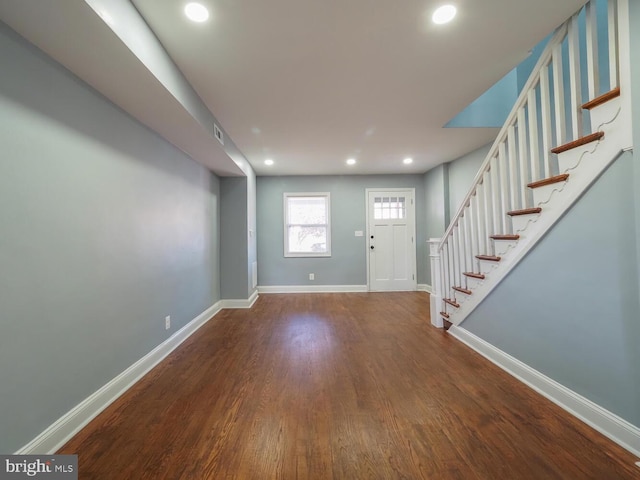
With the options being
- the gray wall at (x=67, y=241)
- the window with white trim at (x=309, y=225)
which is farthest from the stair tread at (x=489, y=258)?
the window with white trim at (x=309, y=225)

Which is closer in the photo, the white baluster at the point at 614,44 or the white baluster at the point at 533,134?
the white baluster at the point at 614,44

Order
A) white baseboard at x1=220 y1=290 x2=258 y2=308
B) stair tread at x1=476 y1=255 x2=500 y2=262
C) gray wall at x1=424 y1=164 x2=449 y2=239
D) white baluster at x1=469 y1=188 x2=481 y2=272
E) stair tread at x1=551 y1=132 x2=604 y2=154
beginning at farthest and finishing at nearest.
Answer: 1. gray wall at x1=424 y1=164 x2=449 y2=239
2. white baseboard at x1=220 y1=290 x2=258 y2=308
3. white baluster at x1=469 y1=188 x2=481 y2=272
4. stair tread at x1=476 y1=255 x2=500 y2=262
5. stair tread at x1=551 y1=132 x2=604 y2=154

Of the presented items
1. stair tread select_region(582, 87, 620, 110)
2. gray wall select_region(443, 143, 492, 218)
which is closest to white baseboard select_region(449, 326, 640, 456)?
stair tread select_region(582, 87, 620, 110)

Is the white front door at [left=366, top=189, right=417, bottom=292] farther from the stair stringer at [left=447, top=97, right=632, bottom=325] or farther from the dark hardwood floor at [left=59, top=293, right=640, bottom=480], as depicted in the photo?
the stair stringer at [left=447, top=97, right=632, bottom=325]

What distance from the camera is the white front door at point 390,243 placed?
5.47 m

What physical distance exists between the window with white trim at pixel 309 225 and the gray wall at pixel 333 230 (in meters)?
0.12

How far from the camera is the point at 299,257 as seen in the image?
543 centimetres

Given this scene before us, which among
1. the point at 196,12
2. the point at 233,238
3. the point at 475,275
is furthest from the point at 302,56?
the point at 233,238

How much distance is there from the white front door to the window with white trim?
34.8 inches

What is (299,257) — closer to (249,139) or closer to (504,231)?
(249,139)

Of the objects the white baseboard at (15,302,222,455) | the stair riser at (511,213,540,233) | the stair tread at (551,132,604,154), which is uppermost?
the stair tread at (551,132,604,154)

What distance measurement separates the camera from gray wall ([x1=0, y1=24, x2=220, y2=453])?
1.25 metres

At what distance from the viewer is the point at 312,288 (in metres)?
5.44

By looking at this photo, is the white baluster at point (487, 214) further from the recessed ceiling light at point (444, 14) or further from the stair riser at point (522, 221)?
the recessed ceiling light at point (444, 14)
